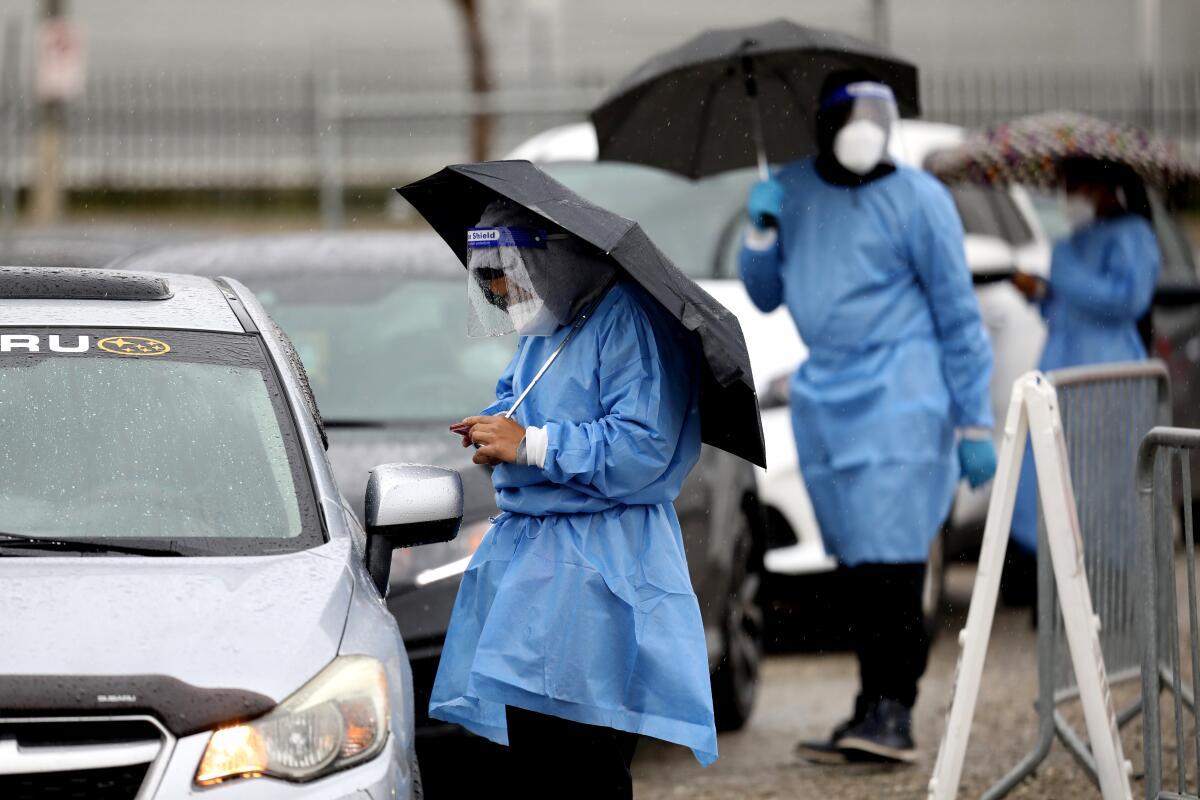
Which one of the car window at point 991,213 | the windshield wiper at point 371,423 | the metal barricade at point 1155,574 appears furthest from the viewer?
the car window at point 991,213

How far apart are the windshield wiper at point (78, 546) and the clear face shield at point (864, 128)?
10.4 ft

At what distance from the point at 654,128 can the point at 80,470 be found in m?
3.21

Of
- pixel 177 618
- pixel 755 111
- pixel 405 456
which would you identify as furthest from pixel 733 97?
pixel 177 618

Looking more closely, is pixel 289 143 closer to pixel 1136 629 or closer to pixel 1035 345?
pixel 1035 345

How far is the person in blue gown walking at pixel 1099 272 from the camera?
8.07 meters

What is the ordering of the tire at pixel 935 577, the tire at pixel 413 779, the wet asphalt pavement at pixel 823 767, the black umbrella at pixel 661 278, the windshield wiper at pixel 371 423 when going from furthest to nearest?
the tire at pixel 935 577
the windshield wiper at pixel 371 423
the wet asphalt pavement at pixel 823 767
the black umbrella at pixel 661 278
the tire at pixel 413 779

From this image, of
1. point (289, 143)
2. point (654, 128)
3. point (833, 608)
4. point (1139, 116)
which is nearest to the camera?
point (654, 128)

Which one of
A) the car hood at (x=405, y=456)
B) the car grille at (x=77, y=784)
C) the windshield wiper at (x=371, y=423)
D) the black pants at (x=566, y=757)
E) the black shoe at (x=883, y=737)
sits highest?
the car grille at (x=77, y=784)

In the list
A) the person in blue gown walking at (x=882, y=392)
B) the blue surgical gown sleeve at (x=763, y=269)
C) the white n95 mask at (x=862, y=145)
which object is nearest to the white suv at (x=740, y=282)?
the blue surgical gown sleeve at (x=763, y=269)

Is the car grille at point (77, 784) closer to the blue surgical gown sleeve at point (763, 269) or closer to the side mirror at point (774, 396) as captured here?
the blue surgical gown sleeve at point (763, 269)

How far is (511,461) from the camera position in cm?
405

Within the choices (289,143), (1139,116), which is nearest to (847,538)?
(289,143)

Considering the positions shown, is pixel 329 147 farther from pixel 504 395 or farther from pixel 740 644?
pixel 504 395

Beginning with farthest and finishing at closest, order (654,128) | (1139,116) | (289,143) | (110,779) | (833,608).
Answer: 1. (1139,116)
2. (289,143)
3. (833,608)
4. (654,128)
5. (110,779)
